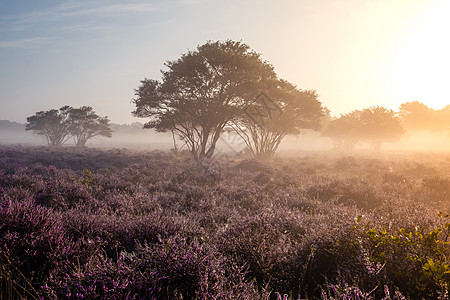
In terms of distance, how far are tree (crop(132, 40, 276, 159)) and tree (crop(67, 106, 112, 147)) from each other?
98.3 feet

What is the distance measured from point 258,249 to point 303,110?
24647 millimetres

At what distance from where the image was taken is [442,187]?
8.62m

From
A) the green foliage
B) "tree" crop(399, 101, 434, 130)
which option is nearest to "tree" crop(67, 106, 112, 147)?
the green foliage

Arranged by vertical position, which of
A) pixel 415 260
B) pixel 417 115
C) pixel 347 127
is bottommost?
pixel 415 260

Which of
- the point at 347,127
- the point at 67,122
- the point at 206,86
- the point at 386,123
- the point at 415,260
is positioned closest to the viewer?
the point at 415,260

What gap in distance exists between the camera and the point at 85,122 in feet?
161

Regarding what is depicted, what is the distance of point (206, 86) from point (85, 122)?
3912 centimetres

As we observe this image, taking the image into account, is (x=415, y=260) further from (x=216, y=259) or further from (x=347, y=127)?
(x=347, y=127)

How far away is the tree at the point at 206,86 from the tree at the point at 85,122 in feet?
98.3

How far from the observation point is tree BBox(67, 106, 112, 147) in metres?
46.8

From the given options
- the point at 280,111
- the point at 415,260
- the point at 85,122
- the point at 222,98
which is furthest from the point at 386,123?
the point at 85,122

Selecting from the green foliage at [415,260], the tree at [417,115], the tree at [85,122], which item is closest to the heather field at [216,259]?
the green foliage at [415,260]

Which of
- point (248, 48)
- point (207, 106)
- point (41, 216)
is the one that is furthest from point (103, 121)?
point (41, 216)

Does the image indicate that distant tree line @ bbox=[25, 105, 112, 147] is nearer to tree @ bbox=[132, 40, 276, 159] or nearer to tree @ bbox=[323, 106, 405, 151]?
tree @ bbox=[132, 40, 276, 159]
